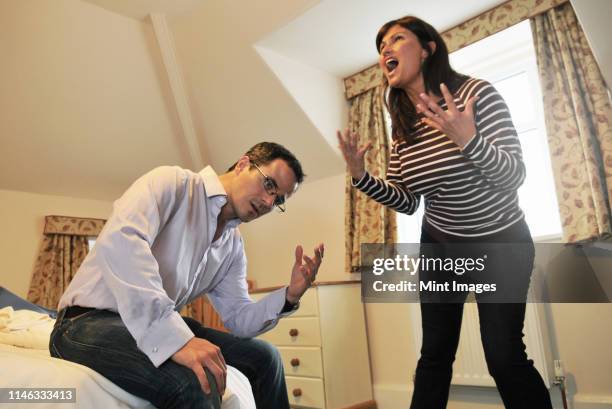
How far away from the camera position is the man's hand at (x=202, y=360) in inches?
33.9

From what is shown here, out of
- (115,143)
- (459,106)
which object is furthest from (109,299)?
(115,143)

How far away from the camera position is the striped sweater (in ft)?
3.63

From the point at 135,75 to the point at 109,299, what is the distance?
255 centimetres

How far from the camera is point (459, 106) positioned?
1219mm

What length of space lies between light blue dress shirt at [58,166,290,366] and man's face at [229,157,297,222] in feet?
0.20

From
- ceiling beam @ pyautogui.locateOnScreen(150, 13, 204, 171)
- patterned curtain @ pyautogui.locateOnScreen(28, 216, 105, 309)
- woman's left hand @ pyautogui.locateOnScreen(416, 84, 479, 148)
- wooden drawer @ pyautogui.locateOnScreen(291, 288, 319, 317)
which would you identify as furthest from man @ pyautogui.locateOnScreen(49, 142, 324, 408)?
patterned curtain @ pyautogui.locateOnScreen(28, 216, 105, 309)

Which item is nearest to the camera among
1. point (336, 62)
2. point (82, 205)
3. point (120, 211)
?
point (120, 211)

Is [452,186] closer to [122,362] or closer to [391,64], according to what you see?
[391,64]

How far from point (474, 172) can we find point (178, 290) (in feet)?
2.62

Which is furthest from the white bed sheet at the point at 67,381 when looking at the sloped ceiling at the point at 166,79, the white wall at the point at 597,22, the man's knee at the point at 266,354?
the sloped ceiling at the point at 166,79

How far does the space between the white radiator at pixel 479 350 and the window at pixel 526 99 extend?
49 centimetres

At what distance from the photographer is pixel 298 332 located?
2.64 metres

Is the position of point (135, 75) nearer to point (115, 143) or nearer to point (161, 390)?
point (115, 143)

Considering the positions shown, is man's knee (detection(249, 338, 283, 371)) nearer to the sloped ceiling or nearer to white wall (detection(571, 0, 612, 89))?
white wall (detection(571, 0, 612, 89))
